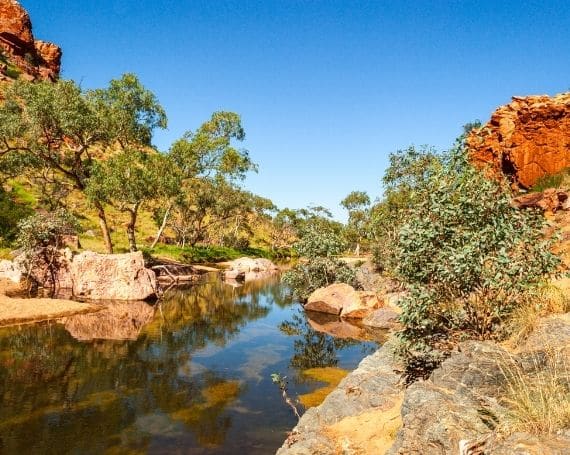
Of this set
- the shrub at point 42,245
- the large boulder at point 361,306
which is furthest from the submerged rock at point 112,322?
the large boulder at point 361,306

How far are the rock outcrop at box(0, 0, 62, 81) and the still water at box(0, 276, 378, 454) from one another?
442 ft

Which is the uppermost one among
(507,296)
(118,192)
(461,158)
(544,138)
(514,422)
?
(544,138)

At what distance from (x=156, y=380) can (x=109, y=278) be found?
22.4 meters

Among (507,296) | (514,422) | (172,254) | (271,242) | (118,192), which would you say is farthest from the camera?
(271,242)

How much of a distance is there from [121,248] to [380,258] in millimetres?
35802

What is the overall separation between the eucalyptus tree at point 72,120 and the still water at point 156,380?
2058 centimetres

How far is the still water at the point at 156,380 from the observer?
1305 cm

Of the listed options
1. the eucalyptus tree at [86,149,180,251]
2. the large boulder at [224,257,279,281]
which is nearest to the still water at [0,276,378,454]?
the eucalyptus tree at [86,149,180,251]

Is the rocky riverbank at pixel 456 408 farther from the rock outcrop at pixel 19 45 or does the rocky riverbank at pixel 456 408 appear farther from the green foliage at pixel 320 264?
the rock outcrop at pixel 19 45

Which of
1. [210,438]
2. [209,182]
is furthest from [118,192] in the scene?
[210,438]

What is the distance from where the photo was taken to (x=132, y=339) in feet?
81.4

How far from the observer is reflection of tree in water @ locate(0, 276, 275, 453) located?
1311 cm

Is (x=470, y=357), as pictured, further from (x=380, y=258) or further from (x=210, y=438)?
(x=380, y=258)

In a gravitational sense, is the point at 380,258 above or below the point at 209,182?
below
